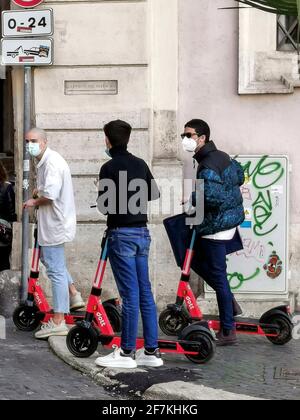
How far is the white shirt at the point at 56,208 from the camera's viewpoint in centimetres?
884

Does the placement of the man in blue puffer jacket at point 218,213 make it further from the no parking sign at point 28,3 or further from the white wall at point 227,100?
the no parking sign at point 28,3

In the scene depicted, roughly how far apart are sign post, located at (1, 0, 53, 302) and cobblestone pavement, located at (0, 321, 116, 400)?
145cm

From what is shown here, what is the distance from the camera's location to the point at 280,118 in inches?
412

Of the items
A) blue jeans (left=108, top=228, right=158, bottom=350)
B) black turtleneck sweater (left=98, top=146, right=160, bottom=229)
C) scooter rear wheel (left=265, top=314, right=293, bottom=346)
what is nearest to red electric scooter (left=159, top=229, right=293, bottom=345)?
scooter rear wheel (left=265, top=314, right=293, bottom=346)

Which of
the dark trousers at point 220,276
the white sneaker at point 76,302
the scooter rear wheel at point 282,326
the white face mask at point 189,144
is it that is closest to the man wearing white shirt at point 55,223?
the white sneaker at point 76,302

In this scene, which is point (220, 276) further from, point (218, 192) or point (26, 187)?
point (26, 187)

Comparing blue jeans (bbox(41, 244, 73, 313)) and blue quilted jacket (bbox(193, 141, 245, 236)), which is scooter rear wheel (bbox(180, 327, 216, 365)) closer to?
blue quilted jacket (bbox(193, 141, 245, 236))

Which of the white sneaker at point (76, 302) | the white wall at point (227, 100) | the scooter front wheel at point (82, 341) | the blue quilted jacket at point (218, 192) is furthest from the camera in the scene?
the white wall at point (227, 100)

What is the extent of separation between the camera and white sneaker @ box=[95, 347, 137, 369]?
24.7ft

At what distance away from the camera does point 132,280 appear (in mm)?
7484

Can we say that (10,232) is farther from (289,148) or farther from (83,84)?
(289,148)
